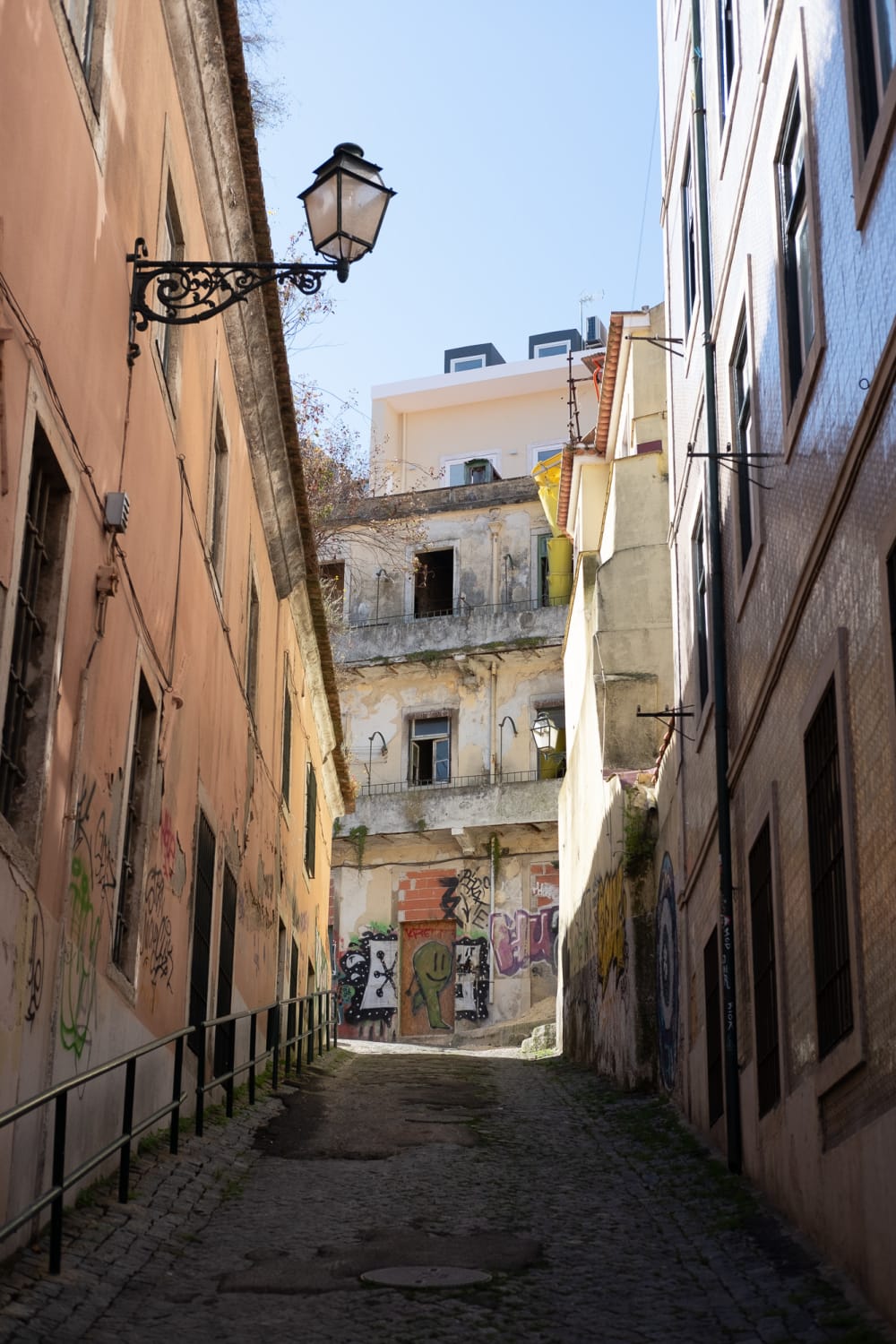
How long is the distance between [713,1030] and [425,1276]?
5.15 m

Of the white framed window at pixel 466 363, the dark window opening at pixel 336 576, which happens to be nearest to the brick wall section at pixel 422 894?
the dark window opening at pixel 336 576

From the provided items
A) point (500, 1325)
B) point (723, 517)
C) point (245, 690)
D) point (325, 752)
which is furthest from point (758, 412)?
point (325, 752)

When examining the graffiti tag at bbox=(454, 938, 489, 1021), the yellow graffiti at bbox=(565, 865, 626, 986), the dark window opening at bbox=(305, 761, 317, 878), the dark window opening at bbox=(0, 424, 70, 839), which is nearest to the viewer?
the dark window opening at bbox=(0, 424, 70, 839)

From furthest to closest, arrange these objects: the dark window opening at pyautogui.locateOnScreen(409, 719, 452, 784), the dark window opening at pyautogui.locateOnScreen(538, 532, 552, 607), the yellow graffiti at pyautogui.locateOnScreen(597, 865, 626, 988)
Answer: the dark window opening at pyautogui.locateOnScreen(538, 532, 552, 607) → the dark window opening at pyautogui.locateOnScreen(409, 719, 452, 784) → the yellow graffiti at pyautogui.locateOnScreen(597, 865, 626, 988)

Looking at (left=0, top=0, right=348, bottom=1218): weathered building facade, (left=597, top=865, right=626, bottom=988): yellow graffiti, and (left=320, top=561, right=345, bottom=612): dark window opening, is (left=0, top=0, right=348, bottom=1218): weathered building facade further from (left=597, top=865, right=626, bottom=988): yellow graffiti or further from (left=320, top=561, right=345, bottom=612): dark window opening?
(left=320, top=561, right=345, bottom=612): dark window opening

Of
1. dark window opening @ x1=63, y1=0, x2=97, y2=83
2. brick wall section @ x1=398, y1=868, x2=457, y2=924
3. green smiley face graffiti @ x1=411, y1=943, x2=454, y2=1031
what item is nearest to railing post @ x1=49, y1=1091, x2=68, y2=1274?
dark window opening @ x1=63, y1=0, x2=97, y2=83

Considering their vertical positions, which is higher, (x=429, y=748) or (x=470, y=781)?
(x=429, y=748)

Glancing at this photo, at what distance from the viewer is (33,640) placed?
24.8ft

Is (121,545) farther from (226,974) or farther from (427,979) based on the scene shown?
(427,979)

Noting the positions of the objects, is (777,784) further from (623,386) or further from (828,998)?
(623,386)

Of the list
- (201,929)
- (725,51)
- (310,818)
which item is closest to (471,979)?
(310,818)

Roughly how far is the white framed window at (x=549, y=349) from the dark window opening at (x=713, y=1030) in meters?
40.3

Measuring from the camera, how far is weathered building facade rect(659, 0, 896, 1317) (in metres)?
6.53

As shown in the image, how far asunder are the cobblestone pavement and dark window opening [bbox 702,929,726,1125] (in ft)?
1.33
